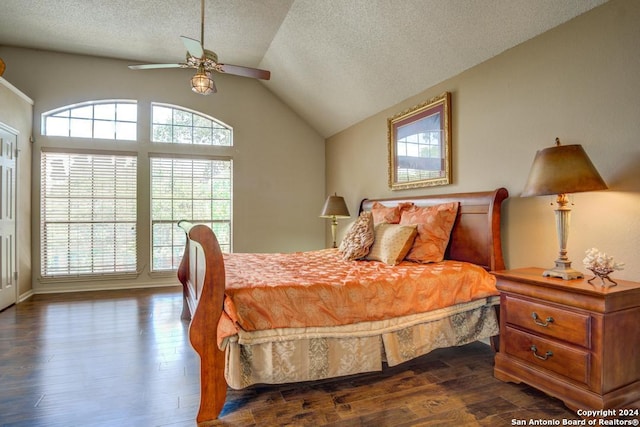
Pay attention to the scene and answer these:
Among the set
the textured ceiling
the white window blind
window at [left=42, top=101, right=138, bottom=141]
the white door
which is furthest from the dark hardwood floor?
window at [left=42, top=101, right=138, bottom=141]

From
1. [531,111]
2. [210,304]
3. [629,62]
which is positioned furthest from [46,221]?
[629,62]

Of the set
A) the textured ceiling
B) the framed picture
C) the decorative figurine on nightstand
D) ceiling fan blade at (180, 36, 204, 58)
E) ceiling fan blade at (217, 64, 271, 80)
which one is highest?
the textured ceiling

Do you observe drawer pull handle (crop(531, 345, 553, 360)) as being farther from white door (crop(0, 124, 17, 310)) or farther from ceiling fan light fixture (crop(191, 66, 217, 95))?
white door (crop(0, 124, 17, 310))

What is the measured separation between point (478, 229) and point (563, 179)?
3.06 feet

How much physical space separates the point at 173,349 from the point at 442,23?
3.46m

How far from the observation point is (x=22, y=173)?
4551 millimetres

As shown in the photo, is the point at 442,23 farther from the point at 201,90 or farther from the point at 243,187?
the point at 243,187

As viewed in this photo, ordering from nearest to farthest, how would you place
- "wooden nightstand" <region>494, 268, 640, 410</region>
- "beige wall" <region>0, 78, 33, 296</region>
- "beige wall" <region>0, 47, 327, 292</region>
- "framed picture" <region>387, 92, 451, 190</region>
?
"wooden nightstand" <region>494, 268, 640, 410</region> → "framed picture" <region>387, 92, 451, 190</region> → "beige wall" <region>0, 78, 33, 296</region> → "beige wall" <region>0, 47, 327, 292</region>

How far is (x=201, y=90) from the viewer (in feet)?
9.79

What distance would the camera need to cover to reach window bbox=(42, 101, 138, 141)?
16.3 ft

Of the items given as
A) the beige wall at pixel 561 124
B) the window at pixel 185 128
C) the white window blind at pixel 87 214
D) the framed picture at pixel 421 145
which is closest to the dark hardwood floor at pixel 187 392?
the beige wall at pixel 561 124

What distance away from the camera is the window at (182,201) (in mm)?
5379

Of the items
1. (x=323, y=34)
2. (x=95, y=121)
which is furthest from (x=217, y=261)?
(x=95, y=121)

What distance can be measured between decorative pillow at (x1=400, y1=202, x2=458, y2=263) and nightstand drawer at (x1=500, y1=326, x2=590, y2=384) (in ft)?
2.73
